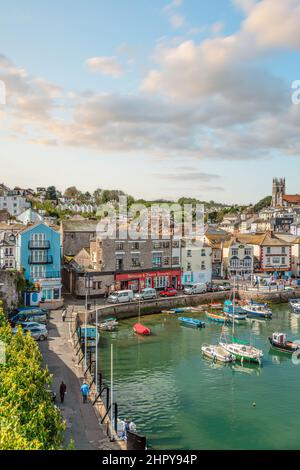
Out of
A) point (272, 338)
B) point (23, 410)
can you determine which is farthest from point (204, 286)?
point (23, 410)

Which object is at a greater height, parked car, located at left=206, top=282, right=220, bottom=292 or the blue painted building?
Answer: the blue painted building

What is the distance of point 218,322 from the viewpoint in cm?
4344

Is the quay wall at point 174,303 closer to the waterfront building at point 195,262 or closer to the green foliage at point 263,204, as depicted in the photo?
the waterfront building at point 195,262

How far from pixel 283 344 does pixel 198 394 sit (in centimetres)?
1173

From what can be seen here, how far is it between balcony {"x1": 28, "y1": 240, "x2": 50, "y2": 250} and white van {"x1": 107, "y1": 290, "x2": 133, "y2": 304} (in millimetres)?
7971

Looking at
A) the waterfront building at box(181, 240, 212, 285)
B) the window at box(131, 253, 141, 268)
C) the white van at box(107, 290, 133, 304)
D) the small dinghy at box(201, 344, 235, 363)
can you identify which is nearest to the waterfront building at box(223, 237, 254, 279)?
the waterfront building at box(181, 240, 212, 285)

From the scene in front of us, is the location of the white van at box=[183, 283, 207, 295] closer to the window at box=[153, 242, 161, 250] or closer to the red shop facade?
the red shop facade

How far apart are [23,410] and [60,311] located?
1057 inches

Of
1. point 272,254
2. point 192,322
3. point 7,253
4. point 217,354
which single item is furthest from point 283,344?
point 272,254

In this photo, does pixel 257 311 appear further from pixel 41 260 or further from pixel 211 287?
pixel 41 260

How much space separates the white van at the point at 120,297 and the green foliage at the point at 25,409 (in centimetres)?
2692

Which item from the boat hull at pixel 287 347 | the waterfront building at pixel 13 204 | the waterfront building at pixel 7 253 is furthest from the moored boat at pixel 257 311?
the waterfront building at pixel 13 204

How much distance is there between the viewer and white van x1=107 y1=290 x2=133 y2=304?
44.8 meters

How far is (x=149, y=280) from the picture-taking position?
5134 cm
